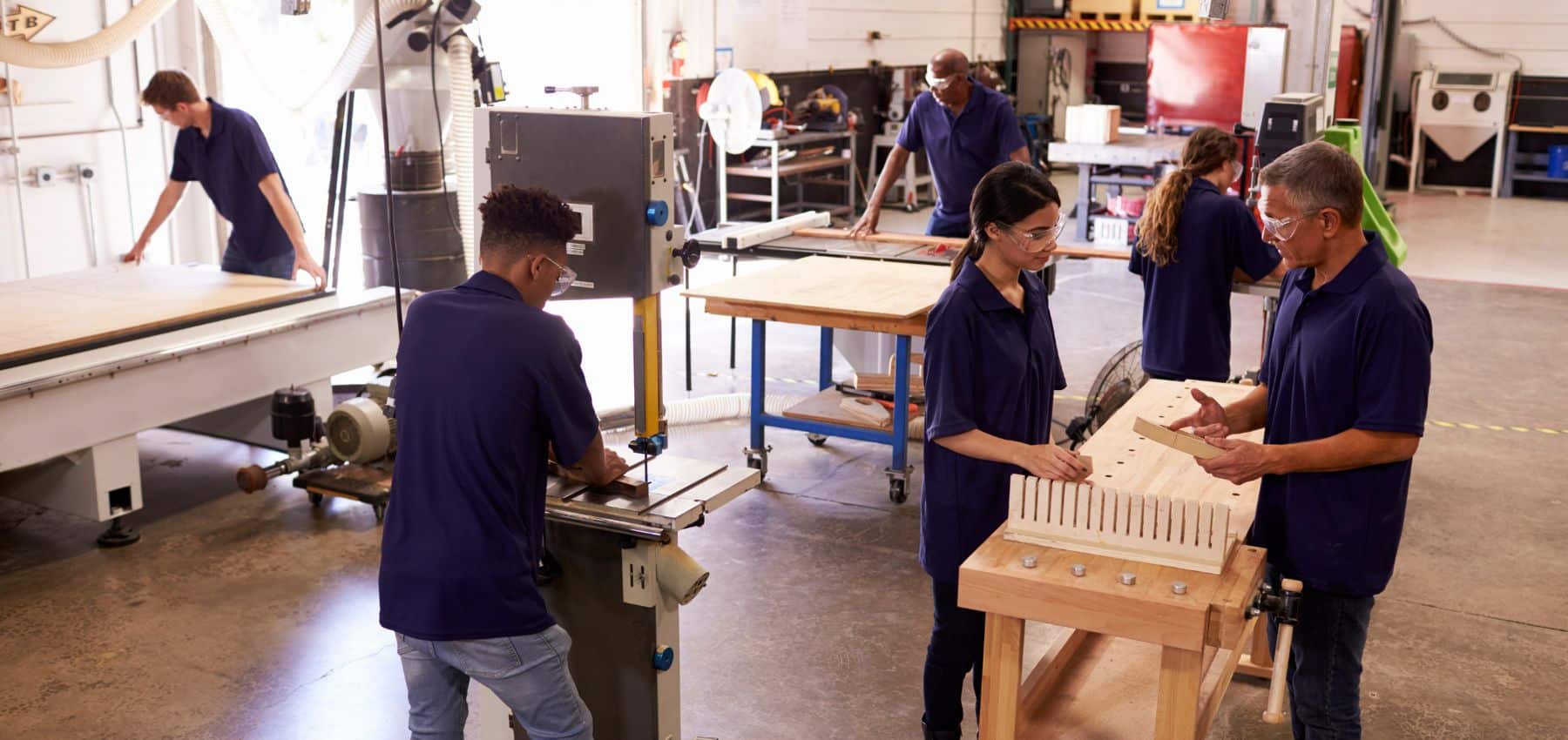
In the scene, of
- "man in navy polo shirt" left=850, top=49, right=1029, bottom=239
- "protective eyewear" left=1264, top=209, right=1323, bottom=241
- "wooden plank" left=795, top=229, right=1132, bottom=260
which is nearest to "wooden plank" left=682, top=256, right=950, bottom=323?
"wooden plank" left=795, top=229, right=1132, bottom=260

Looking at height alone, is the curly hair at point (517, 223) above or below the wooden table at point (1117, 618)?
above

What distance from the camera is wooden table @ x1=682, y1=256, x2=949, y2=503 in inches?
177

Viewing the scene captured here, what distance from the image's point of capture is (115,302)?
4629mm

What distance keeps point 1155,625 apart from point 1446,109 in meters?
11.6

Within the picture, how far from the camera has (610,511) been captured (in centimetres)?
251

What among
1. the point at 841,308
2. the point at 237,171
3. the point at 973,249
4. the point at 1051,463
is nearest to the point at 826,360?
the point at 841,308

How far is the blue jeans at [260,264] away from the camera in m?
5.25

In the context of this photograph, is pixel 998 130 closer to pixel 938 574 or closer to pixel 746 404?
pixel 746 404

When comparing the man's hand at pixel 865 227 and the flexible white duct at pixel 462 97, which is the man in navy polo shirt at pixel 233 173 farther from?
the man's hand at pixel 865 227

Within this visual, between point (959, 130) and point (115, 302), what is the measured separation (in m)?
3.23

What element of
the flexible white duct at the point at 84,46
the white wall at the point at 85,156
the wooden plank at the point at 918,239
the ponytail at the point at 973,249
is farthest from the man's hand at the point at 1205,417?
the white wall at the point at 85,156

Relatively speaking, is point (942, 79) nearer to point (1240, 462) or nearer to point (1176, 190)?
point (1176, 190)

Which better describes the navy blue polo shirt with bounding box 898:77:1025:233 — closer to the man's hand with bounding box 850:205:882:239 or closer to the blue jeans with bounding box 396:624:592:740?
the man's hand with bounding box 850:205:882:239

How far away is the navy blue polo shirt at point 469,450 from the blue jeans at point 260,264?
3.39 metres
